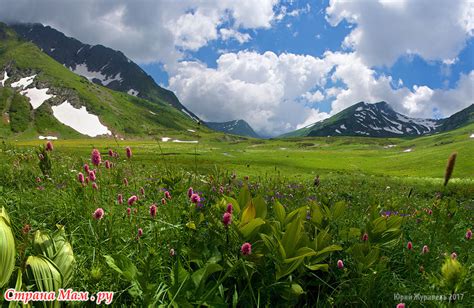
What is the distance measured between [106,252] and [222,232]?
126 centimetres

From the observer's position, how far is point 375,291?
291 cm

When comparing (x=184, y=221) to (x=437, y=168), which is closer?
(x=184, y=221)

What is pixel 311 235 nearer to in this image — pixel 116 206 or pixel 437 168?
pixel 116 206

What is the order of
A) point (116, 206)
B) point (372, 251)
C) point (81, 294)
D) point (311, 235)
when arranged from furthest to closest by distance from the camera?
point (116, 206), point (311, 235), point (372, 251), point (81, 294)

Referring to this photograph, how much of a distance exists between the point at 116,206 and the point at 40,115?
757 ft

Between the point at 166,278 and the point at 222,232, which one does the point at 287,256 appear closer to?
the point at 222,232

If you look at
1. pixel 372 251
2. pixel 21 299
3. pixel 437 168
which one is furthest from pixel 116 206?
pixel 437 168

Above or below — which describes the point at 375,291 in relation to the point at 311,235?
below

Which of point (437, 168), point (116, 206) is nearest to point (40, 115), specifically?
point (437, 168)

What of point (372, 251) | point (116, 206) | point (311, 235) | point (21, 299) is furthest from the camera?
point (116, 206)

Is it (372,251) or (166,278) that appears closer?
(372,251)

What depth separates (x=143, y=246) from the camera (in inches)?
142

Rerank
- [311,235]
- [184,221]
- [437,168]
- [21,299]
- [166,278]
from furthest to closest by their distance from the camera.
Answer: [437,168] → [184,221] → [311,235] → [166,278] → [21,299]

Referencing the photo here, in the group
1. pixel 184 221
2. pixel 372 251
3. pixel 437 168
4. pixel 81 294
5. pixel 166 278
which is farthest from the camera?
pixel 437 168
